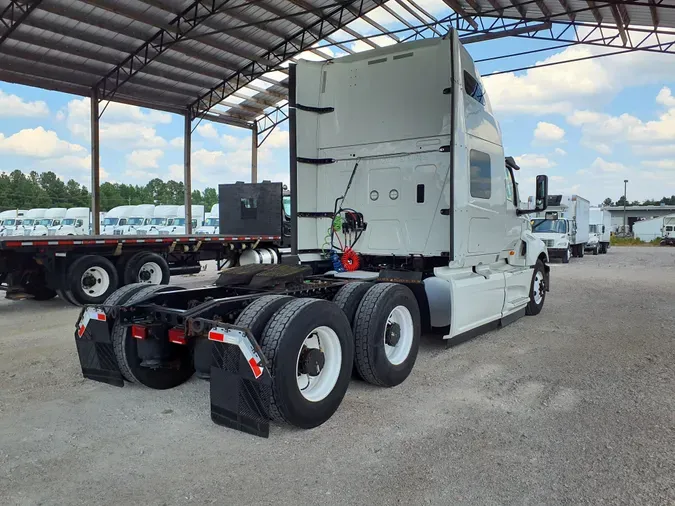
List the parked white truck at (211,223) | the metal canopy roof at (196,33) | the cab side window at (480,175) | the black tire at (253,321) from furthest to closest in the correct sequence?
the parked white truck at (211,223) < the metal canopy roof at (196,33) < the cab side window at (480,175) < the black tire at (253,321)

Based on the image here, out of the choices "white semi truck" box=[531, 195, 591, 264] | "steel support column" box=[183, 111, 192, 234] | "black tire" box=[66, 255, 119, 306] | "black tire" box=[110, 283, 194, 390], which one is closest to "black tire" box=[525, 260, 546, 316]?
"black tire" box=[110, 283, 194, 390]

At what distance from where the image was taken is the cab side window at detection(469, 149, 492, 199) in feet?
19.9

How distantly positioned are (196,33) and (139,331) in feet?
44.2

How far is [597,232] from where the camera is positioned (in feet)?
91.8

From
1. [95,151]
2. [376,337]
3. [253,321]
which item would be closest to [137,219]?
[95,151]

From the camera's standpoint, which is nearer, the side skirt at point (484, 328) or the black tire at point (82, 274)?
the side skirt at point (484, 328)

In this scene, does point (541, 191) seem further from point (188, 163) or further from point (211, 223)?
point (211, 223)

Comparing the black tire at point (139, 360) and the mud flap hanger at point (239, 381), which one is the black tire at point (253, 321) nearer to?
the mud flap hanger at point (239, 381)

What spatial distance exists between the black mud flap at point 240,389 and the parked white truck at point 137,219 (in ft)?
102

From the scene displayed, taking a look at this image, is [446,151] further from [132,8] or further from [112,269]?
[132,8]

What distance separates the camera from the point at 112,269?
942 cm

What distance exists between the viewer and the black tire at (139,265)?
971 centimetres

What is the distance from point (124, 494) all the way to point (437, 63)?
5.23m

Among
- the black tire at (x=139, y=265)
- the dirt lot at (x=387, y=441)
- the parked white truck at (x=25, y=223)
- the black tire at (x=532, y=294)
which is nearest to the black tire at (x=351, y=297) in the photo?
the dirt lot at (x=387, y=441)
